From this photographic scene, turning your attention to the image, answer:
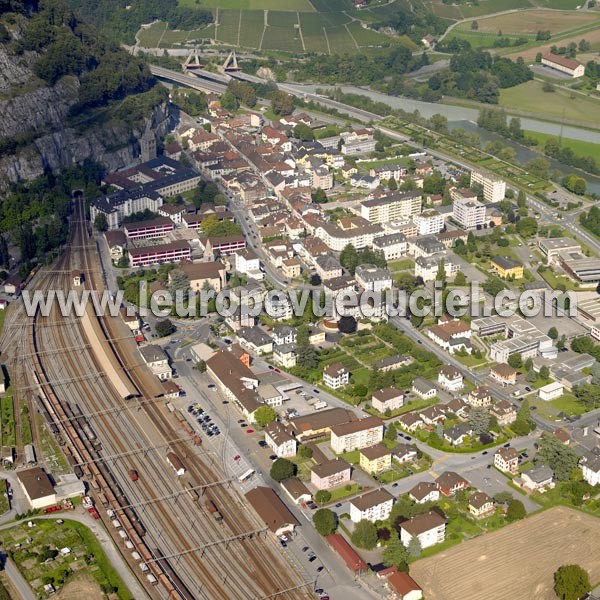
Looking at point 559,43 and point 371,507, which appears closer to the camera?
point 371,507

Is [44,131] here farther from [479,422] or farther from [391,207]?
[479,422]

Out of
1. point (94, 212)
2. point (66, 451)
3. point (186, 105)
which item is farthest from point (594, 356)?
point (186, 105)

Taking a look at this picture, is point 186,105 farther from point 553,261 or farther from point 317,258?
point 553,261

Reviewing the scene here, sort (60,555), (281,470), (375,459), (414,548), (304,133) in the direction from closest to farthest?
(60,555), (414,548), (281,470), (375,459), (304,133)

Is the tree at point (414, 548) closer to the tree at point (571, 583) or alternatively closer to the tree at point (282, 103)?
the tree at point (571, 583)

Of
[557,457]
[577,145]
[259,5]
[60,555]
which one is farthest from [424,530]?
[259,5]

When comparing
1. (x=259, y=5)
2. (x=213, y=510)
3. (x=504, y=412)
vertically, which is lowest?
(x=213, y=510)

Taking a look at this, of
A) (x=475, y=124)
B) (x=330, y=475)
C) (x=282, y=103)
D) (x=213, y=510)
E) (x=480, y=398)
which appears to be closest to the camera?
(x=213, y=510)
